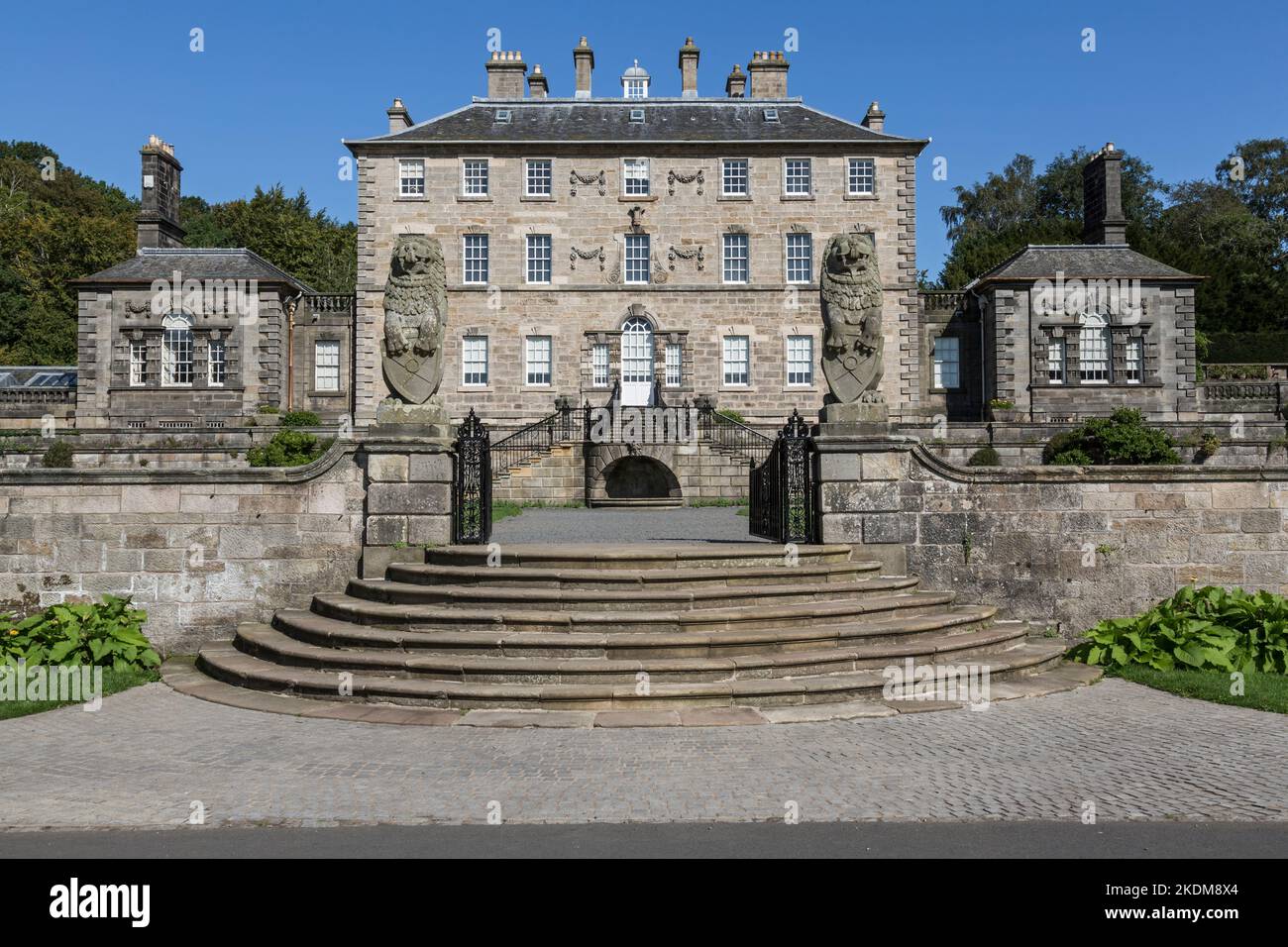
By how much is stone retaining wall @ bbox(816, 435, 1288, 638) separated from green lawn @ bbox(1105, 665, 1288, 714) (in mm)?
1822

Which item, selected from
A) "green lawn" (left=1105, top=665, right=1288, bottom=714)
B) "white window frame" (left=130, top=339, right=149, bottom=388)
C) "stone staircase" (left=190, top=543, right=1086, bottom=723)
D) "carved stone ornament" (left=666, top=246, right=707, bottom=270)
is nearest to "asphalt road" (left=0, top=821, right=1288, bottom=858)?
"stone staircase" (left=190, top=543, right=1086, bottom=723)

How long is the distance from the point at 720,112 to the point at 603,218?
21.1 ft

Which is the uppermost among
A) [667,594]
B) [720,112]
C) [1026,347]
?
[720,112]

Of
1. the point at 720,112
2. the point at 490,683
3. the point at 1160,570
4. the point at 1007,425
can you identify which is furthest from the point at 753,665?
the point at 720,112

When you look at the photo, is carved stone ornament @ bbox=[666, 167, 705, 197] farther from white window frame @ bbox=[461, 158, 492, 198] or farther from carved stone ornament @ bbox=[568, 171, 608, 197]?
white window frame @ bbox=[461, 158, 492, 198]

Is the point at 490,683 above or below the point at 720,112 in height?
below

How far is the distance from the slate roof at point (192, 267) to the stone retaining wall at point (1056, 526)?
28.5 metres

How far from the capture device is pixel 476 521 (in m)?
11.1

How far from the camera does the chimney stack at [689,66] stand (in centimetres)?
3638

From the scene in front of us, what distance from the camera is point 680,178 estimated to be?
33.7m

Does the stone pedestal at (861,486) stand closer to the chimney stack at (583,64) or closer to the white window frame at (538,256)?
the white window frame at (538,256)

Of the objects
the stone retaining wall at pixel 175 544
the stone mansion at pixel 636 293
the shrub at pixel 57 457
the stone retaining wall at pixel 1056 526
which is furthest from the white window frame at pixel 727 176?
the stone retaining wall at pixel 175 544

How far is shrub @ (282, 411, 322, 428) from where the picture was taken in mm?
29538
